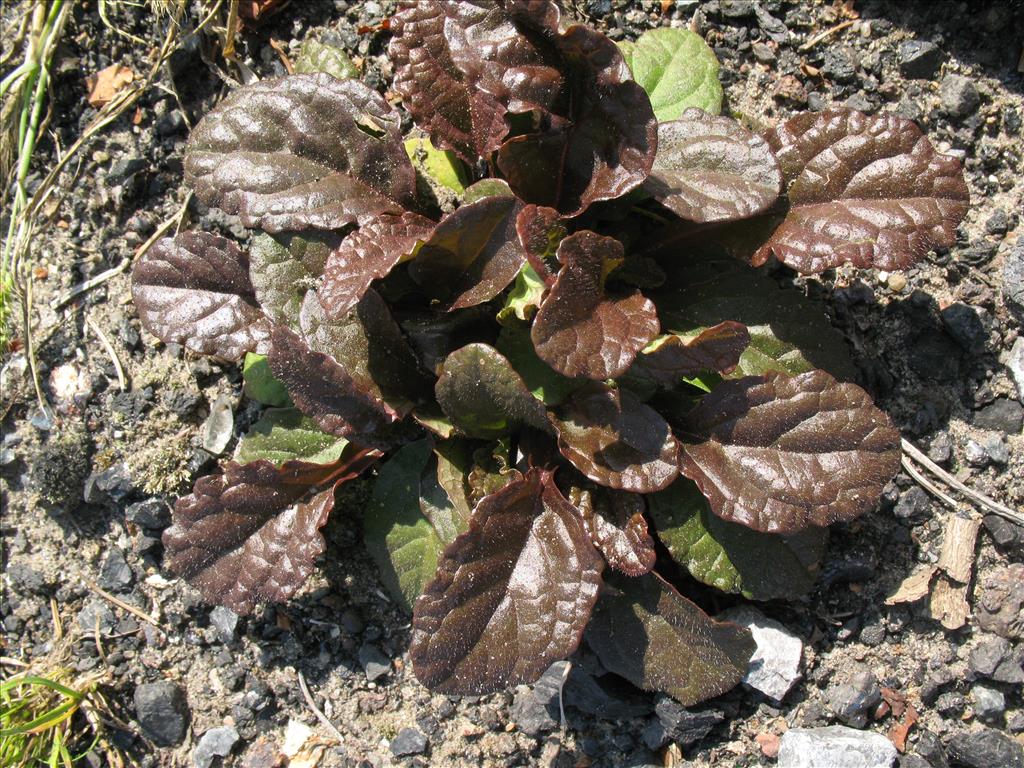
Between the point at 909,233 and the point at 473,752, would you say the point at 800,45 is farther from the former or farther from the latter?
the point at 473,752

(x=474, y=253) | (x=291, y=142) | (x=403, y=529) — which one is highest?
(x=291, y=142)

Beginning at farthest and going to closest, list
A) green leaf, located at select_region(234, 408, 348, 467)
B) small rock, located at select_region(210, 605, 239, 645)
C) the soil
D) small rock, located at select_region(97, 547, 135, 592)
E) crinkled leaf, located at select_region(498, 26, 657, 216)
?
small rock, located at select_region(97, 547, 135, 592) < small rock, located at select_region(210, 605, 239, 645) < green leaf, located at select_region(234, 408, 348, 467) < the soil < crinkled leaf, located at select_region(498, 26, 657, 216)

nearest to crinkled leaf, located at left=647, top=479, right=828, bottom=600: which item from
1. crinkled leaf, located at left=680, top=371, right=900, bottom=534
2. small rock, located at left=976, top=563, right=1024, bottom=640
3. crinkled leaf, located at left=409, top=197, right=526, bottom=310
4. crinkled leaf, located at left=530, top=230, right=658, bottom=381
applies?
crinkled leaf, located at left=680, top=371, right=900, bottom=534

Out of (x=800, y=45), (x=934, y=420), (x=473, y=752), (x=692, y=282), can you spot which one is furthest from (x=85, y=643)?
(x=800, y=45)

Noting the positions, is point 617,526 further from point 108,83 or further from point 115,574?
point 108,83

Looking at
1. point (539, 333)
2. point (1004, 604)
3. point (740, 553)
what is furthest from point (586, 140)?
point (1004, 604)

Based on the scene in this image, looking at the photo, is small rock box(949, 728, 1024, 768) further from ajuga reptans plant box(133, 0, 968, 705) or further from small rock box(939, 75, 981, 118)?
small rock box(939, 75, 981, 118)

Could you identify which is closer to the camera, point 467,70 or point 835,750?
point 467,70
